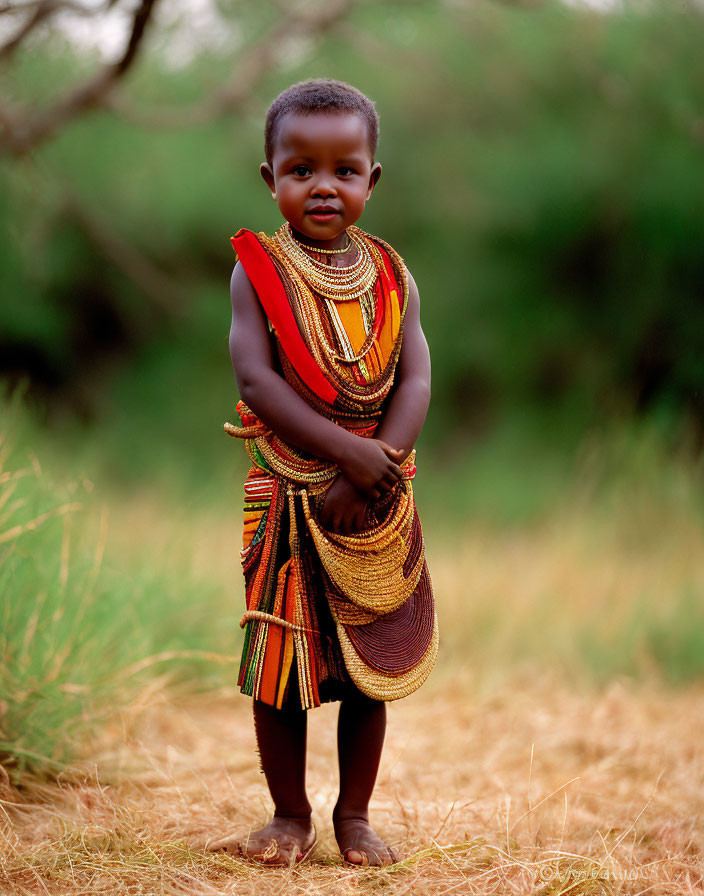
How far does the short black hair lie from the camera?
191 centimetres

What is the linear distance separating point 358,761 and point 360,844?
163mm

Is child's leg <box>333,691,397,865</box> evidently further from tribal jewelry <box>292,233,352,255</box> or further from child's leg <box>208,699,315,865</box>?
tribal jewelry <box>292,233,352,255</box>

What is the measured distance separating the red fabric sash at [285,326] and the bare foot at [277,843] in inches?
34.6

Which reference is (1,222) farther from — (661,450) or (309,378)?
(309,378)

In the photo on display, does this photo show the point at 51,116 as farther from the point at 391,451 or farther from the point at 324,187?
the point at 391,451

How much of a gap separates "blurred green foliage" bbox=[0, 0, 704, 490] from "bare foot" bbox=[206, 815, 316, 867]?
4.78 m

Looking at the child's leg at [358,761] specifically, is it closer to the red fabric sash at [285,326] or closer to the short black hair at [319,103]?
the red fabric sash at [285,326]

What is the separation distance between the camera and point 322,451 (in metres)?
1.89

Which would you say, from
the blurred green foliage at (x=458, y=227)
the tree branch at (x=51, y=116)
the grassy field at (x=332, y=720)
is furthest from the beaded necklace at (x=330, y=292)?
the blurred green foliage at (x=458, y=227)

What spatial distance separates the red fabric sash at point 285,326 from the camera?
1921 millimetres

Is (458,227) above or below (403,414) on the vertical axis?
above

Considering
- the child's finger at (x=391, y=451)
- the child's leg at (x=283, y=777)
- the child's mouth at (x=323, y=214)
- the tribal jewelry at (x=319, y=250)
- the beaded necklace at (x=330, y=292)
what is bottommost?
the child's leg at (x=283, y=777)

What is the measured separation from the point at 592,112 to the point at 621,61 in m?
0.47

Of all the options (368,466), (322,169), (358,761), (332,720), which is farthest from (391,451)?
(332,720)
